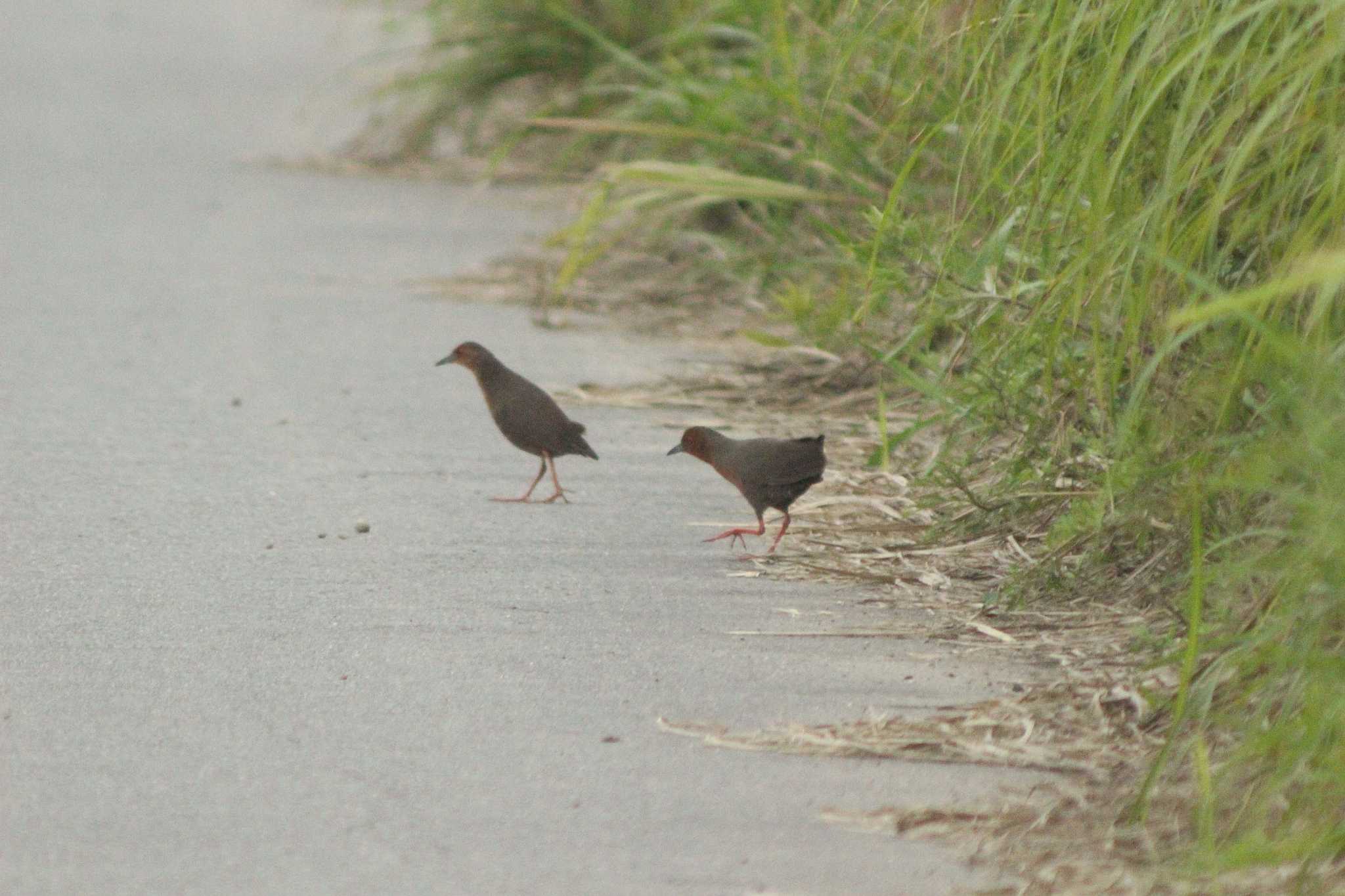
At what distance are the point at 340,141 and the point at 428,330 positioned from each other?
5985 millimetres

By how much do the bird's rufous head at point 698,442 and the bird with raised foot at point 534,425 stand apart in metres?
0.38

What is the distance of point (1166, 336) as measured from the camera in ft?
12.3

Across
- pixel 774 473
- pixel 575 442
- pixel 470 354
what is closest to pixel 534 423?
pixel 575 442

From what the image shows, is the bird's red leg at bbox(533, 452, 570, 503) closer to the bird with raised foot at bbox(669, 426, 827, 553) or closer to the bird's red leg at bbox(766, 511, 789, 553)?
the bird with raised foot at bbox(669, 426, 827, 553)

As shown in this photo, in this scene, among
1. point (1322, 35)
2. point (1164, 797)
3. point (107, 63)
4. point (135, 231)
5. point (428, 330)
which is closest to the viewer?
point (1164, 797)

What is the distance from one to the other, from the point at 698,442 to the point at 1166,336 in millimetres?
1740

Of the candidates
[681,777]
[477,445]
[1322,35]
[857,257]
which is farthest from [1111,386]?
[477,445]

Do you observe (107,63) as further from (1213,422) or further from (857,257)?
(1213,422)

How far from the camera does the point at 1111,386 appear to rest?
3.78m

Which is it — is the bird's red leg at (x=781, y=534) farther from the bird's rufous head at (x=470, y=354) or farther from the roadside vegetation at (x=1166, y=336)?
the bird's rufous head at (x=470, y=354)

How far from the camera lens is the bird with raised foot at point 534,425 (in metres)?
5.58

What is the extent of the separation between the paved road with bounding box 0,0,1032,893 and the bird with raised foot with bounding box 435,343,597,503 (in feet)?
0.45

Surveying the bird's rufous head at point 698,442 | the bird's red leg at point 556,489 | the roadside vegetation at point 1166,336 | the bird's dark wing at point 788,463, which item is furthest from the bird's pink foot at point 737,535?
the bird's red leg at point 556,489

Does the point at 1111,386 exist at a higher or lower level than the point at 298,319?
higher
